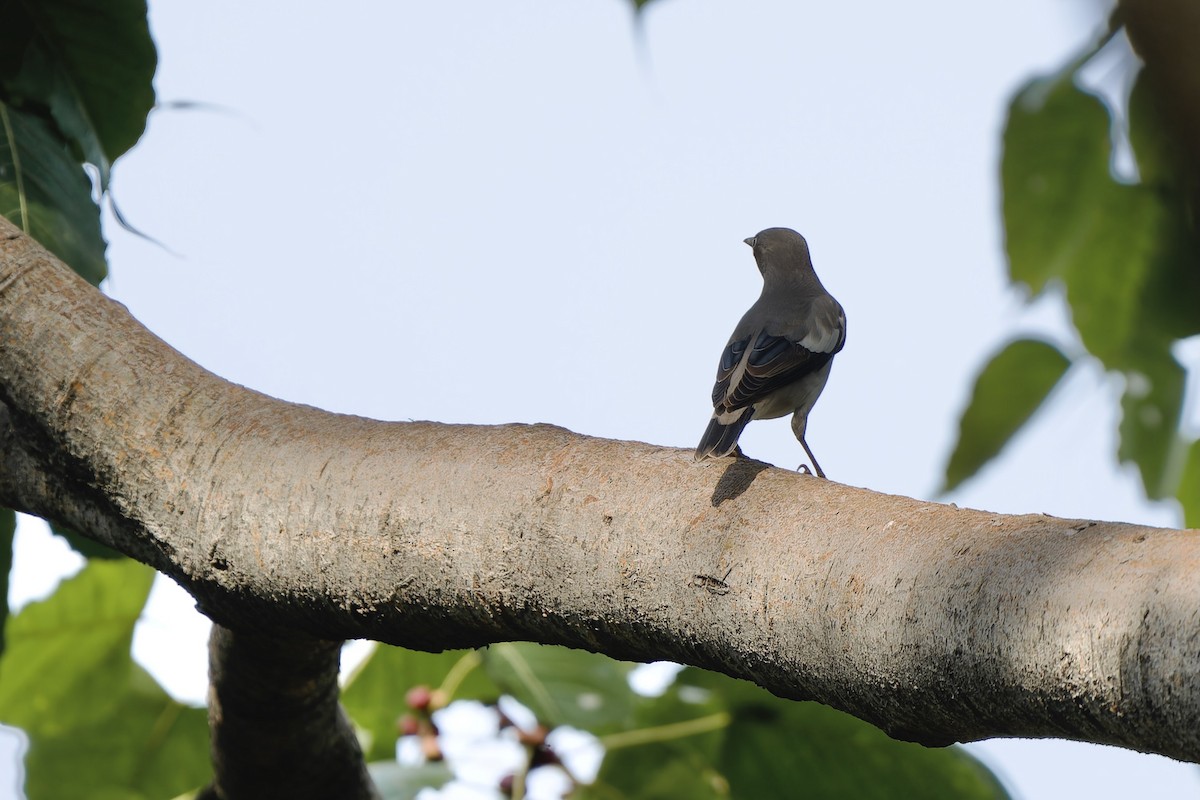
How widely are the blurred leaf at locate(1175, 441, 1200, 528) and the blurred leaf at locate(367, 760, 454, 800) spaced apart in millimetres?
1711

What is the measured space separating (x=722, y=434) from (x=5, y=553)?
4.34ft

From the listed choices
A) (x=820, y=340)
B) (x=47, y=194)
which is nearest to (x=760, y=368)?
(x=820, y=340)

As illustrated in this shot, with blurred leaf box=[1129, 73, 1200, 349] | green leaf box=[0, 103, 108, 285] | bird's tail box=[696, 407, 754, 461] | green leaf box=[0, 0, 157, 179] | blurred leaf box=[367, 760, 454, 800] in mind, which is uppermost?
green leaf box=[0, 0, 157, 179]

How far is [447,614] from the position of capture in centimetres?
155

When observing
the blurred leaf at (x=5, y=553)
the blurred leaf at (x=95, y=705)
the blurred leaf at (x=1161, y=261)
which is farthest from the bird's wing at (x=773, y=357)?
the blurred leaf at (x=95, y=705)

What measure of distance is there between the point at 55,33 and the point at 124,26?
14 centimetres

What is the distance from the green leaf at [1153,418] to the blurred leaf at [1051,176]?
0.21 metres

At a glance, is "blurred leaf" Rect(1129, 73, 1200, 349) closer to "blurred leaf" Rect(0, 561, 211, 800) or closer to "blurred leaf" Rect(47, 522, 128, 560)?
"blurred leaf" Rect(47, 522, 128, 560)

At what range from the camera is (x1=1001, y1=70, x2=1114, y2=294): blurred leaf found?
1826 millimetres

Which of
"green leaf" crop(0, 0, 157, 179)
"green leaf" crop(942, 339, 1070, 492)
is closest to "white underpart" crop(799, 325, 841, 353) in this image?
"green leaf" crop(942, 339, 1070, 492)

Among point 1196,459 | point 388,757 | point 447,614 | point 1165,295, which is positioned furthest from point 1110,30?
point 388,757

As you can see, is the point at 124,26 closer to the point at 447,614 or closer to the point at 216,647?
the point at 216,647

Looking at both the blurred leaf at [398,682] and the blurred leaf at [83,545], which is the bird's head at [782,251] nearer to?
the blurred leaf at [398,682]

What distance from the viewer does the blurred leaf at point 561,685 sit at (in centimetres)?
289
